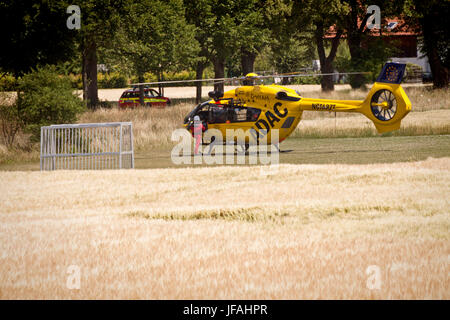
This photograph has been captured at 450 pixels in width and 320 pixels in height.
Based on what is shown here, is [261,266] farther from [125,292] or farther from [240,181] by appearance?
[240,181]

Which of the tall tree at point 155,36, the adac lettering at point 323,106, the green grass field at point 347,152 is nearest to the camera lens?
the green grass field at point 347,152

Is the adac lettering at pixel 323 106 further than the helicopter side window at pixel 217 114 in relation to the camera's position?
No

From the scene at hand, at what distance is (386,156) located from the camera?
2358 cm

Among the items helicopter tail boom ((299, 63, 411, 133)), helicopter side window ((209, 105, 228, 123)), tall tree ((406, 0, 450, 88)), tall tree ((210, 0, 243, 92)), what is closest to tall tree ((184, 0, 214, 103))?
tall tree ((210, 0, 243, 92))

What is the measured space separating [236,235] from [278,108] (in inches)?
541

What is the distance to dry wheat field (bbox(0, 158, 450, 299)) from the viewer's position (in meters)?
8.48

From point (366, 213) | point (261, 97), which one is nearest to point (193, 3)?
point (261, 97)

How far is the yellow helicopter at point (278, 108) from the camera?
24047 mm

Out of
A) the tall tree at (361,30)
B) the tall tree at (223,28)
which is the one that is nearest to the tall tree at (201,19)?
the tall tree at (223,28)

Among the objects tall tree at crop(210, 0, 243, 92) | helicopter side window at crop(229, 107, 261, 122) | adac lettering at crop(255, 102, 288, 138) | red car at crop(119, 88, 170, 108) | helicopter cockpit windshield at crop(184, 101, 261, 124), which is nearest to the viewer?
adac lettering at crop(255, 102, 288, 138)

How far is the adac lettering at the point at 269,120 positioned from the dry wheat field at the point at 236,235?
4.98 m

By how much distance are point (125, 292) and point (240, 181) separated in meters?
11.2

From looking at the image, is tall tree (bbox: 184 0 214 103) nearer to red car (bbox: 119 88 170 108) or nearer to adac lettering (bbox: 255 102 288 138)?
red car (bbox: 119 88 170 108)

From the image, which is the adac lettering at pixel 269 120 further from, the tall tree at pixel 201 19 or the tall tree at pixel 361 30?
the tall tree at pixel 361 30
